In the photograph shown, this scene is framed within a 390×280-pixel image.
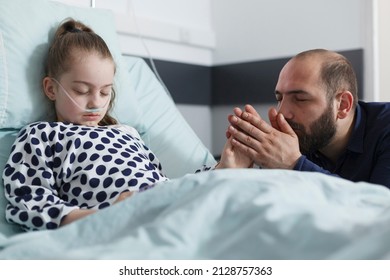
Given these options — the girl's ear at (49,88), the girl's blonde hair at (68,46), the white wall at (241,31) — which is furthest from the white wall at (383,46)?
the girl's ear at (49,88)

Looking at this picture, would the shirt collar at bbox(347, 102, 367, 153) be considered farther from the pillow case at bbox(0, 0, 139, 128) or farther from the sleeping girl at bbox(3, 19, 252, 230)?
the pillow case at bbox(0, 0, 139, 128)

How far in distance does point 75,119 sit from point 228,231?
31.9 inches

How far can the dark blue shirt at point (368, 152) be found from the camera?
5.31ft

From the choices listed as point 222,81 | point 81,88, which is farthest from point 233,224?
point 222,81

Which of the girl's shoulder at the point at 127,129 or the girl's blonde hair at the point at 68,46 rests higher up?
the girl's blonde hair at the point at 68,46

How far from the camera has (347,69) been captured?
1.84 meters

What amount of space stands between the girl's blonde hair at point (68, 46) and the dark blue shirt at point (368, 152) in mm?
671

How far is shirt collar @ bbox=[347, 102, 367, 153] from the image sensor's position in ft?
5.66

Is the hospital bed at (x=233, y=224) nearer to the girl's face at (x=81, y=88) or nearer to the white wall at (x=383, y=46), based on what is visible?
the girl's face at (x=81, y=88)

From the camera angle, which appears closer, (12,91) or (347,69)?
(12,91)

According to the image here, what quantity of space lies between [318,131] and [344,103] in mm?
130
